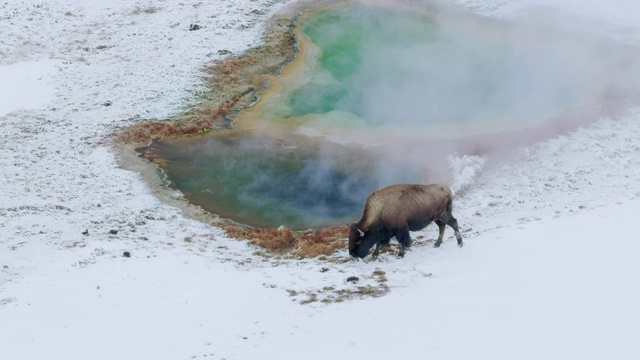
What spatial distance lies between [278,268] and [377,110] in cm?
1180

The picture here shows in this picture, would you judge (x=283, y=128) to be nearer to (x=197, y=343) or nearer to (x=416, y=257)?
(x=416, y=257)

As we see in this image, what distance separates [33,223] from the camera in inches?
688

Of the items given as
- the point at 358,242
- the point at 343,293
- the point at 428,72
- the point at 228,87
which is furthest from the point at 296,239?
the point at 428,72

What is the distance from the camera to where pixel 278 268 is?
51.8 feet

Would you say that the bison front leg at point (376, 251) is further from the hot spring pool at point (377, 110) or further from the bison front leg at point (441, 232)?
the hot spring pool at point (377, 110)

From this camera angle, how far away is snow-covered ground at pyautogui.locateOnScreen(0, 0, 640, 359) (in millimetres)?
11961

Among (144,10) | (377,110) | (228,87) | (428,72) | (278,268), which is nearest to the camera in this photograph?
(278,268)

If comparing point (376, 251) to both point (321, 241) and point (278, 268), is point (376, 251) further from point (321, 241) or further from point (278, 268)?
point (278, 268)

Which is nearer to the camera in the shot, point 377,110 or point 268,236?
point 268,236

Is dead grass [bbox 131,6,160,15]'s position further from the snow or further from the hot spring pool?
the hot spring pool

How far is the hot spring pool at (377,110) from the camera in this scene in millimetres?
20531

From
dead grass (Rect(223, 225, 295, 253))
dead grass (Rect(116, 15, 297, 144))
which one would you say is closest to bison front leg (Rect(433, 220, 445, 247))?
dead grass (Rect(223, 225, 295, 253))

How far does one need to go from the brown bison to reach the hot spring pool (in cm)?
280

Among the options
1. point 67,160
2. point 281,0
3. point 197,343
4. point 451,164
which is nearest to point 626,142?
point 451,164
